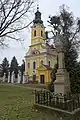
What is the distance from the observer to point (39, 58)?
4812 cm

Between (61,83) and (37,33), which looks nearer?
(61,83)

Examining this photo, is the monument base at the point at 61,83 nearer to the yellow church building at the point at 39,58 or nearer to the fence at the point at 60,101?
the fence at the point at 60,101

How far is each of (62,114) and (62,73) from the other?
3570mm

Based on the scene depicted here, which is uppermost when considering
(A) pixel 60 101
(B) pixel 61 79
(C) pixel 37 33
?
(C) pixel 37 33

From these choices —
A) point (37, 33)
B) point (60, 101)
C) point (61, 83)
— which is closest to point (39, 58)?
point (37, 33)

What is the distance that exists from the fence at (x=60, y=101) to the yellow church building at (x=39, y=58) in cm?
3382

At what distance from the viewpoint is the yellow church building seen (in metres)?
44.0

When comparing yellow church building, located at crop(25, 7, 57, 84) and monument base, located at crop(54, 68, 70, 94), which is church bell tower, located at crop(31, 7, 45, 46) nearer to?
yellow church building, located at crop(25, 7, 57, 84)

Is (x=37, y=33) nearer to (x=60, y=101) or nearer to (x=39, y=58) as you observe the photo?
(x=39, y=58)

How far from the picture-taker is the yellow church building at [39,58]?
44.0 meters

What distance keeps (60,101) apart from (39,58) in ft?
131

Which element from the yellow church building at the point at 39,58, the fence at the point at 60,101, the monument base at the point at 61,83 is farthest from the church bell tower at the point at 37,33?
the fence at the point at 60,101

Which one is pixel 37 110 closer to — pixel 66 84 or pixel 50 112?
pixel 50 112

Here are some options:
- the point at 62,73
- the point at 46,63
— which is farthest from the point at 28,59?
the point at 62,73
